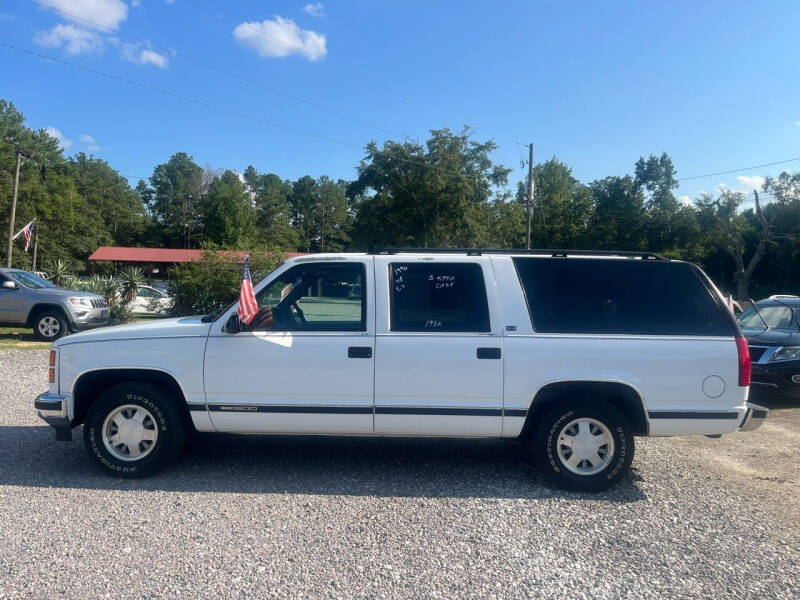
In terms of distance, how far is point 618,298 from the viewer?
5094mm

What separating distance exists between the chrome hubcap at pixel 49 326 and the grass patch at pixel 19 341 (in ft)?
0.87

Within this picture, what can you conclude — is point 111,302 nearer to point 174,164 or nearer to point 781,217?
point 781,217

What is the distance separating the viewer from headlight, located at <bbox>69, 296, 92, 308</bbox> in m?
14.5

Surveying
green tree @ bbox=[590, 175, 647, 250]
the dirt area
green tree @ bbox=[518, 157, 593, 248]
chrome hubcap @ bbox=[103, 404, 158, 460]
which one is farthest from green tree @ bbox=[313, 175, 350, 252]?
chrome hubcap @ bbox=[103, 404, 158, 460]

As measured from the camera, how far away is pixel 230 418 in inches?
199

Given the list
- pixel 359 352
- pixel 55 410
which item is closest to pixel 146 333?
pixel 55 410

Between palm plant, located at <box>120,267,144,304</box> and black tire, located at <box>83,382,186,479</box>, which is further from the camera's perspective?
palm plant, located at <box>120,267,144,304</box>

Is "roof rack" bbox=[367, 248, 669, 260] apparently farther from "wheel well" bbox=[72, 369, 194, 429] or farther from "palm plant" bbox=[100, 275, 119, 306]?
"palm plant" bbox=[100, 275, 119, 306]

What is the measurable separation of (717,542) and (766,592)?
68 cm

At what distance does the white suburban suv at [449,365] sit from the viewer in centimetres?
491

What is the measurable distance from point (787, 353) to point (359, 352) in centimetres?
713

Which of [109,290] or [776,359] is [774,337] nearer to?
[776,359]

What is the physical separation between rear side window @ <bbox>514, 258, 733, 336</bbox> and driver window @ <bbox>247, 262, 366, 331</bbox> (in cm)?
143

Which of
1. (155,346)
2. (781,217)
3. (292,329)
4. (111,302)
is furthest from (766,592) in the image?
(781,217)
